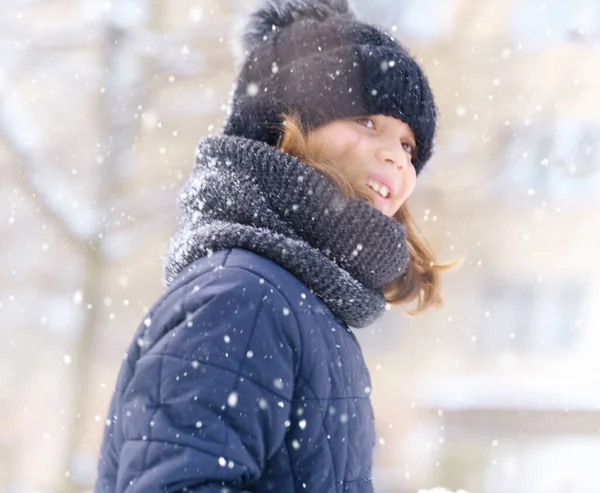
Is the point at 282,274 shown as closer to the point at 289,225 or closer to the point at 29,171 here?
the point at 289,225

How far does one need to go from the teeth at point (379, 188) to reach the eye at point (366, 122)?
141mm

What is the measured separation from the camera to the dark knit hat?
1237 millimetres

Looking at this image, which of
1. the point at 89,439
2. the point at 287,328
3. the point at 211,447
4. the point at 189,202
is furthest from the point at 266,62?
the point at 89,439

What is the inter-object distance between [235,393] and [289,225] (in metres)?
0.34

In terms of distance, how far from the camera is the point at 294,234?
105 cm

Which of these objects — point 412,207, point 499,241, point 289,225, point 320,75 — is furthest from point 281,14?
point 499,241

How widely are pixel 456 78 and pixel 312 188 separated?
4.50m

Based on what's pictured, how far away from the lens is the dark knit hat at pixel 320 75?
124 cm

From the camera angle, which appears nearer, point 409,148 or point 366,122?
point 366,122

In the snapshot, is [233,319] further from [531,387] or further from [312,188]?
[531,387]

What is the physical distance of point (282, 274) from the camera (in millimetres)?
951

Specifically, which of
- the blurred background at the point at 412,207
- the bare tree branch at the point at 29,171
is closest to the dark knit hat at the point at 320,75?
the blurred background at the point at 412,207

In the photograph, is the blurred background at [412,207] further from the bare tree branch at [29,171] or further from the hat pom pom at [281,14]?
the hat pom pom at [281,14]

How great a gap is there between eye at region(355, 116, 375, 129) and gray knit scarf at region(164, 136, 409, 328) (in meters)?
0.22
